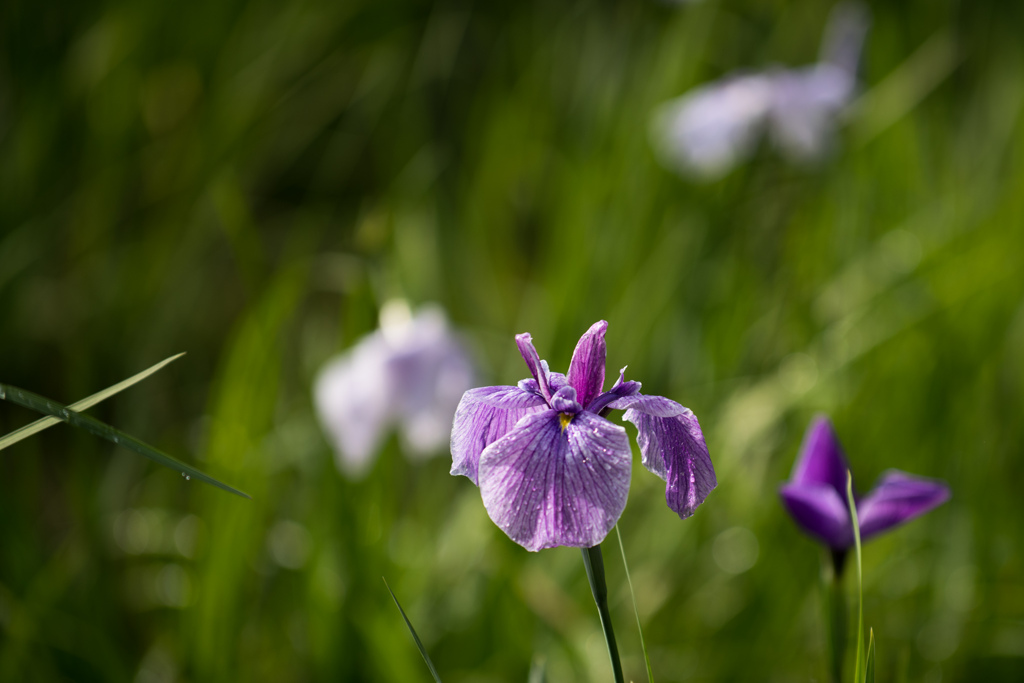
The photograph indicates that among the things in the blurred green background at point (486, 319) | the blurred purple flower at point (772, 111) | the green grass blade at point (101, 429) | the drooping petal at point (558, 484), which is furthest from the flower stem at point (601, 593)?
the blurred purple flower at point (772, 111)

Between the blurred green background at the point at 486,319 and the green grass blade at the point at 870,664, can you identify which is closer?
the green grass blade at the point at 870,664

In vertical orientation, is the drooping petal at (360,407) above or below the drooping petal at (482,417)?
above

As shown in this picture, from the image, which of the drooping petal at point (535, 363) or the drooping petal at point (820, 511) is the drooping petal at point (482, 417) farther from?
the drooping petal at point (820, 511)

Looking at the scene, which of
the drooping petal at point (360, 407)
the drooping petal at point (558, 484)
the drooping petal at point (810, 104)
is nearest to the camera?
the drooping petal at point (558, 484)

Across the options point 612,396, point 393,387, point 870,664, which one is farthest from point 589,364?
point 393,387

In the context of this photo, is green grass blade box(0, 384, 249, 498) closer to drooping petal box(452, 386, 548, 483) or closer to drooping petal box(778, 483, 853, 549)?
drooping petal box(452, 386, 548, 483)

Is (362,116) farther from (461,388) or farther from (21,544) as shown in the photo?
(21,544)

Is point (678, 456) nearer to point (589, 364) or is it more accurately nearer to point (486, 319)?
point (589, 364)

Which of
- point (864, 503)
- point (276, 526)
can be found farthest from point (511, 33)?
point (864, 503)
